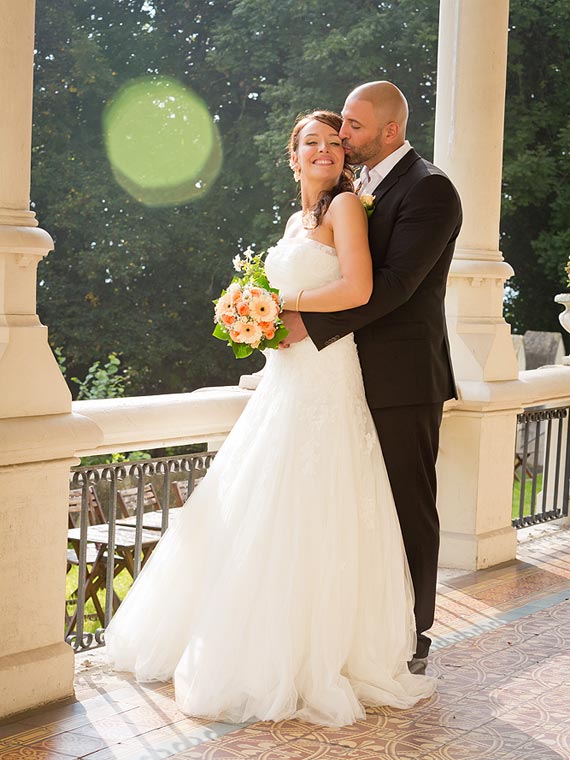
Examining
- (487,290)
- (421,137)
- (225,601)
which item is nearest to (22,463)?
(225,601)

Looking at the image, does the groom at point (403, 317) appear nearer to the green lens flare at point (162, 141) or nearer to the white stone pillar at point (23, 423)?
the white stone pillar at point (23, 423)

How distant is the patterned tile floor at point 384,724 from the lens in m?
3.63

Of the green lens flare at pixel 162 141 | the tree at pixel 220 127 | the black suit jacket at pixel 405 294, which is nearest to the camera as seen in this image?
the black suit jacket at pixel 405 294

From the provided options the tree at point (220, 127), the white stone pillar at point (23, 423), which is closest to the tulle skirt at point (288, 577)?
the white stone pillar at point (23, 423)

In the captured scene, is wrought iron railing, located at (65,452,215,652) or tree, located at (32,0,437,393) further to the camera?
tree, located at (32,0,437,393)

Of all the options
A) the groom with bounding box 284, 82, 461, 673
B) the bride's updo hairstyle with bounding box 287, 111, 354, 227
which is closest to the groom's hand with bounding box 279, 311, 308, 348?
the groom with bounding box 284, 82, 461, 673

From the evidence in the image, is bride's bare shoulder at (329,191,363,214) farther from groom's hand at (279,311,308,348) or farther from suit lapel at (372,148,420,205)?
groom's hand at (279,311,308,348)

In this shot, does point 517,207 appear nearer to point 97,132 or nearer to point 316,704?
point 97,132

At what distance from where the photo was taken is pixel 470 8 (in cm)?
639

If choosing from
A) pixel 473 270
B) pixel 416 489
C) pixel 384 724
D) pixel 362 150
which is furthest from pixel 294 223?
pixel 473 270

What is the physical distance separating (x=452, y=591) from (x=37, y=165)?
55.2 ft

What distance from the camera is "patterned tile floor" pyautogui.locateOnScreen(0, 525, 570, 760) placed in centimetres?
363

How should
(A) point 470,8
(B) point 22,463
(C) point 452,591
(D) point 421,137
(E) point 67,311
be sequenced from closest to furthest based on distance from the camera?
(B) point 22,463 → (C) point 452,591 → (A) point 470,8 → (D) point 421,137 → (E) point 67,311

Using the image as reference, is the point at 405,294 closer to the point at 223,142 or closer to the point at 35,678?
the point at 35,678
